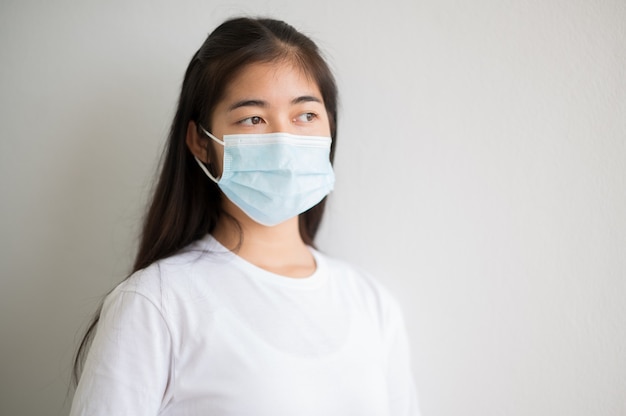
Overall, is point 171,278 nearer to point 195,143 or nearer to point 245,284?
point 245,284

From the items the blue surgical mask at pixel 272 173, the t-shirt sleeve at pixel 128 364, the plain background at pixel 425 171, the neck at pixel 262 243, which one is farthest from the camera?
the plain background at pixel 425 171

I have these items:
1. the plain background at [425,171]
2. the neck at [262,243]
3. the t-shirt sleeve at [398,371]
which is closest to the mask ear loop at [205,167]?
the neck at [262,243]

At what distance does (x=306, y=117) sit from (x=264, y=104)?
122mm

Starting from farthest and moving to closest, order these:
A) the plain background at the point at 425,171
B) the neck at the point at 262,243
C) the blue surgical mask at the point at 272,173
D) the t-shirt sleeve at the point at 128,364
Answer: the plain background at the point at 425,171, the neck at the point at 262,243, the blue surgical mask at the point at 272,173, the t-shirt sleeve at the point at 128,364

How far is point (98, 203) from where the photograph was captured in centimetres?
142

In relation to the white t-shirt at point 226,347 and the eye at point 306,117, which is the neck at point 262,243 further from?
the eye at point 306,117

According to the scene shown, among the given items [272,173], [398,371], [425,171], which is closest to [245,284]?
[272,173]

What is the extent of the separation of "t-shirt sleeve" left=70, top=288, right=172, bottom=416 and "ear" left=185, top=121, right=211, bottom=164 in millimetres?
375

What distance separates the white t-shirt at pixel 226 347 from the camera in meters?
1.00

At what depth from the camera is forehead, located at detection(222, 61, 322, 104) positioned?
112cm

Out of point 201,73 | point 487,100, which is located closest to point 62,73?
point 201,73

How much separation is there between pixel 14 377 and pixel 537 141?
164 centimetres

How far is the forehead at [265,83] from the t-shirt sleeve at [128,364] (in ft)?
1.69

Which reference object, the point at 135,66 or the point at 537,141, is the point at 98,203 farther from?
the point at 537,141
